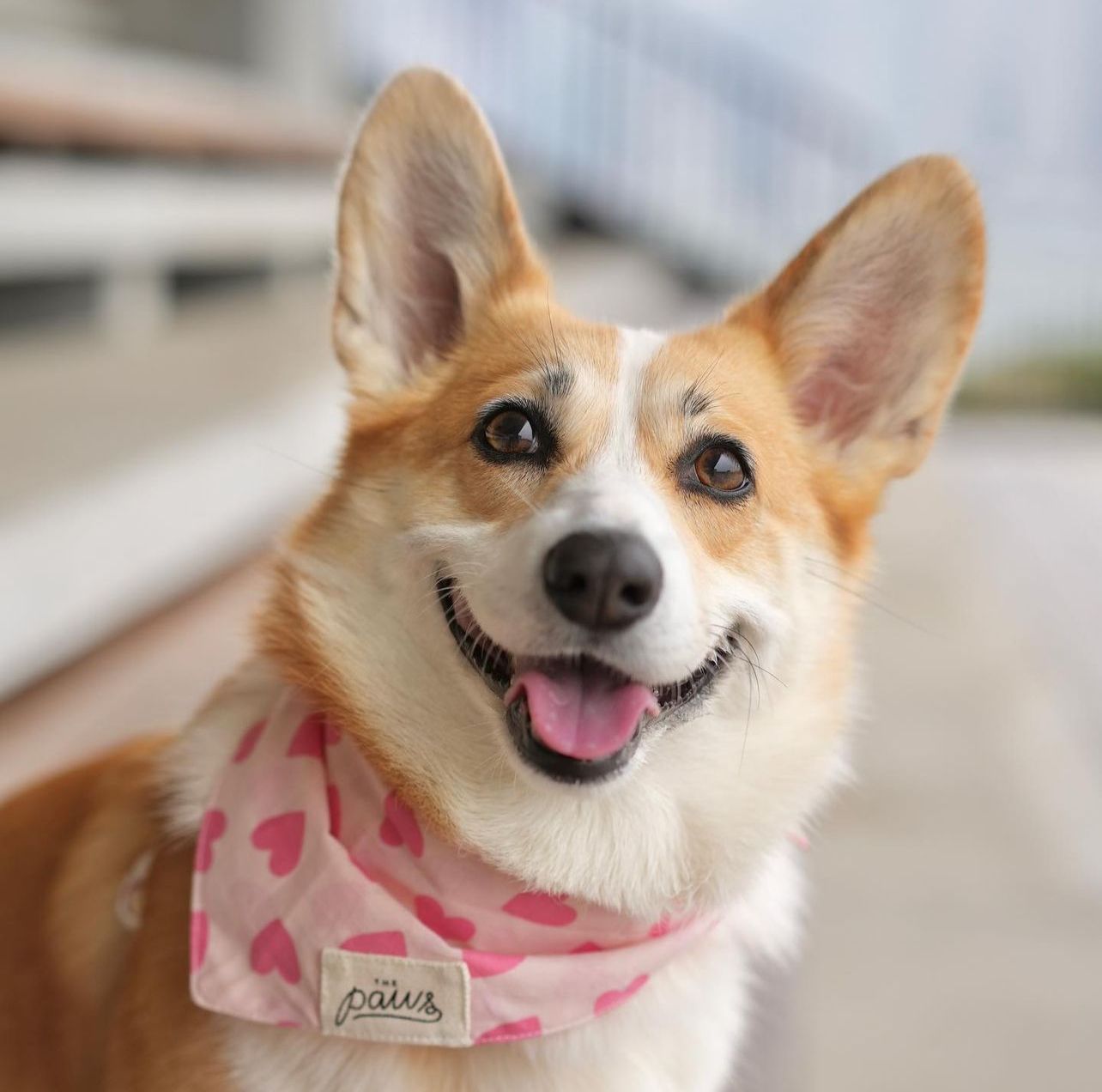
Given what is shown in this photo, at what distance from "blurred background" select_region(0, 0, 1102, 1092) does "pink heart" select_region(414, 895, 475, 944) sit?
21.4 inches

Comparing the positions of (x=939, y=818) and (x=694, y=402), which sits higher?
(x=694, y=402)

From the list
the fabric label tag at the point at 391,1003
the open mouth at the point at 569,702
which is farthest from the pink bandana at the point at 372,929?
the open mouth at the point at 569,702

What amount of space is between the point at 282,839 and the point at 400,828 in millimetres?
130

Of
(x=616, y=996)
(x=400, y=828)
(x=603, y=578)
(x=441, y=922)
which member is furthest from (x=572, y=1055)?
(x=603, y=578)

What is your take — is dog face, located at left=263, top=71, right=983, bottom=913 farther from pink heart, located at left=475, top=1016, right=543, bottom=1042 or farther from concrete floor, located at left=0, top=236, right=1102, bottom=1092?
concrete floor, located at left=0, top=236, right=1102, bottom=1092

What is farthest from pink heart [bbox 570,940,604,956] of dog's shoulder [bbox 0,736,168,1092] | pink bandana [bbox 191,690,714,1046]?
dog's shoulder [bbox 0,736,168,1092]

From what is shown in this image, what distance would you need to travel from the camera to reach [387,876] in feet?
4.45

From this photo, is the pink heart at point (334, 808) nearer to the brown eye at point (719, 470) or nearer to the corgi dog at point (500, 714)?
the corgi dog at point (500, 714)

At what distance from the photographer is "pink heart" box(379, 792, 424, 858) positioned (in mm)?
1355

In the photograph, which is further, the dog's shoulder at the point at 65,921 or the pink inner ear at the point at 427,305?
the pink inner ear at the point at 427,305

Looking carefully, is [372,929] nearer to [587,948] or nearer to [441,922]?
[441,922]

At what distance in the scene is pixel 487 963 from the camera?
132 cm

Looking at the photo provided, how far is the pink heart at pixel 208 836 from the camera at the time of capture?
1351mm

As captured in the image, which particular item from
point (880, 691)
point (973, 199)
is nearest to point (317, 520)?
point (973, 199)
